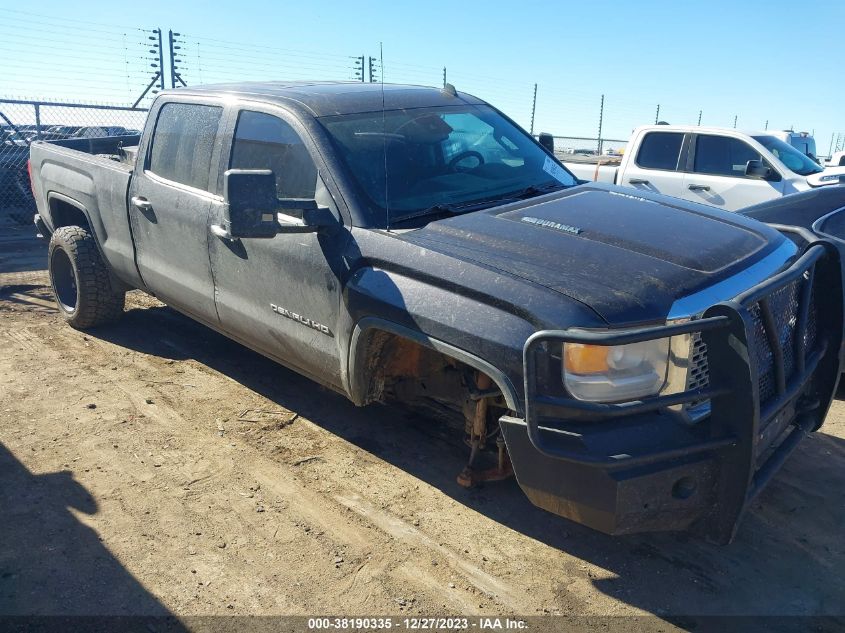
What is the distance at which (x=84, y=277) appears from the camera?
5.59 metres

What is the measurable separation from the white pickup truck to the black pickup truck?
15.8 feet

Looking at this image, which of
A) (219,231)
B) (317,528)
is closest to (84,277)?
(219,231)

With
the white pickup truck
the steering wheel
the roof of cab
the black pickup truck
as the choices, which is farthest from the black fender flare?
the white pickup truck

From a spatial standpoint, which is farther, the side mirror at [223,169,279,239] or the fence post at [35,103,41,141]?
the fence post at [35,103,41,141]

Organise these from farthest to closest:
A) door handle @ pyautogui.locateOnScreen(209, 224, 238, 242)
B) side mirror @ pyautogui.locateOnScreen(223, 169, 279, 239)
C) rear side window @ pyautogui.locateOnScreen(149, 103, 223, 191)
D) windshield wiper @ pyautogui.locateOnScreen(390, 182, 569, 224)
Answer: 1. rear side window @ pyautogui.locateOnScreen(149, 103, 223, 191)
2. door handle @ pyautogui.locateOnScreen(209, 224, 238, 242)
3. windshield wiper @ pyautogui.locateOnScreen(390, 182, 569, 224)
4. side mirror @ pyautogui.locateOnScreen(223, 169, 279, 239)

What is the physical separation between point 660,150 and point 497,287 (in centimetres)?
714

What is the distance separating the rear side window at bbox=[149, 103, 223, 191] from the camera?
434 cm

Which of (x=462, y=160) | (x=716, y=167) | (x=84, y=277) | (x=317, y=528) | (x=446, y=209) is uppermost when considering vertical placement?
(x=462, y=160)

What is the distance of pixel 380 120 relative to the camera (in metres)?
3.91

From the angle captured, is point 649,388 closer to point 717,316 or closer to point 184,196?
point 717,316

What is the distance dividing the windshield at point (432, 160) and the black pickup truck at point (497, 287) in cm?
1

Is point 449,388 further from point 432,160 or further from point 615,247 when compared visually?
point 432,160

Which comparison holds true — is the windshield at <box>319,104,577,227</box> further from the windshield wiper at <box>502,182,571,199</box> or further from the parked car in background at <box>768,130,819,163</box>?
the parked car in background at <box>768,130,819,163</box>

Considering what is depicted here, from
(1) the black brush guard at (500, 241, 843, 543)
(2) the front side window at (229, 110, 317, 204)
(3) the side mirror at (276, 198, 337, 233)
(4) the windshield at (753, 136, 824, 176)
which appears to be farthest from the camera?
(4) the windshield at (753, 136, 824, 176)
